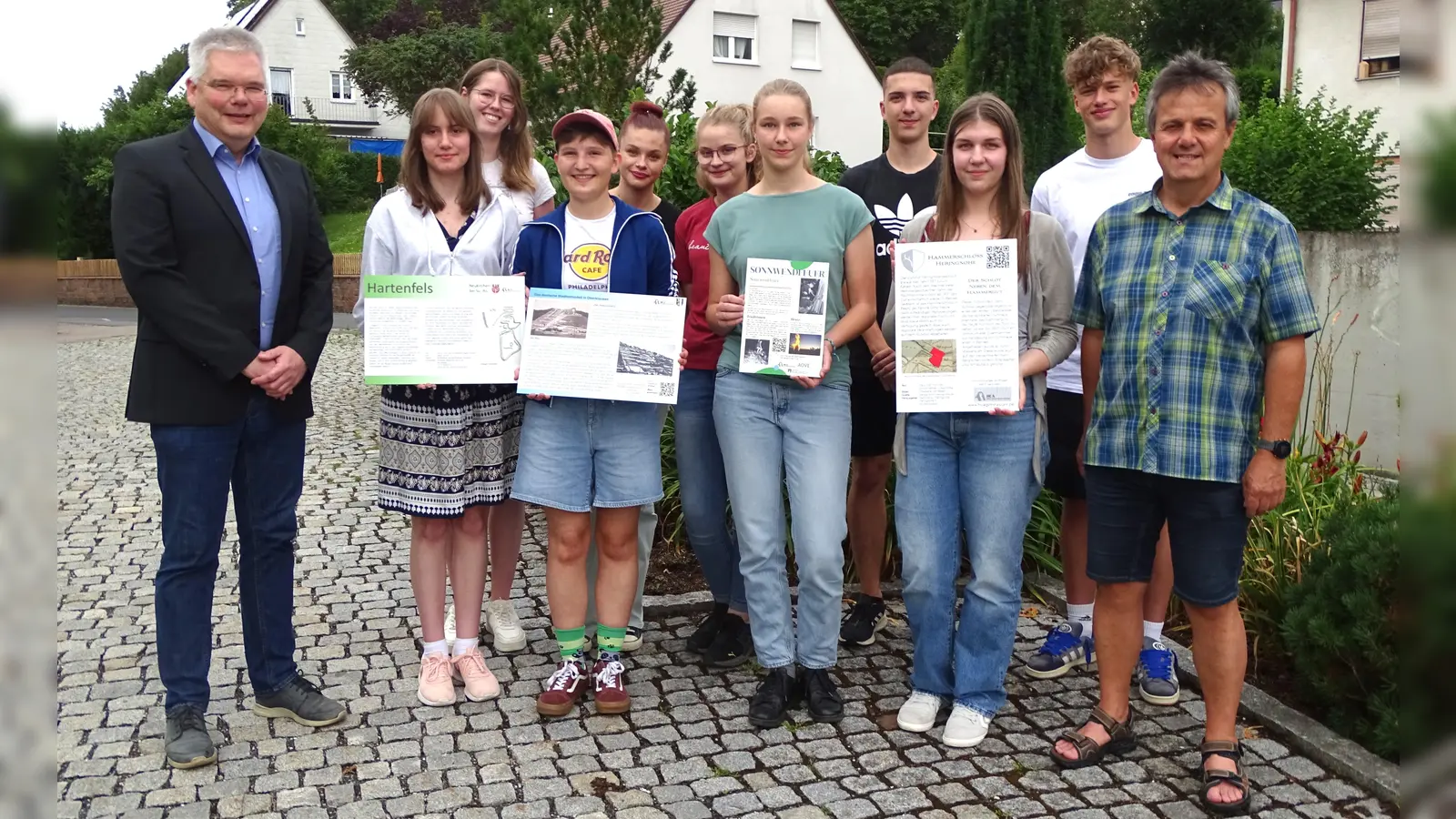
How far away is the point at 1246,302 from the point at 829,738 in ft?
6.99

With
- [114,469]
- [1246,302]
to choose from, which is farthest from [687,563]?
[114,469]

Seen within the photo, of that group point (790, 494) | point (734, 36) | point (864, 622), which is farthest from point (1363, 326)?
point (734, 36)

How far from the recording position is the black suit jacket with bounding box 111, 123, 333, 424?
3.79 m

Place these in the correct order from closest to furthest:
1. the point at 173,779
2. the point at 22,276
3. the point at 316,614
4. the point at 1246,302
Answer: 1. the point at 22,276
2. the point at 1246,302
3. the point at 173,779
4. the point at 316,614

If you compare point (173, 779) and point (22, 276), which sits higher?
point (22, 276)

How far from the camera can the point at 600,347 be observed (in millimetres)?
4309

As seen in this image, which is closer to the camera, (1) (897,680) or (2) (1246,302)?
(2) (1246,302)

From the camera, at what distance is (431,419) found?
4.39m

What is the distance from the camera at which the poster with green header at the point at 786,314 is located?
13.7 feet

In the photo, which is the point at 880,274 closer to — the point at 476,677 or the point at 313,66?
the point at 476,677

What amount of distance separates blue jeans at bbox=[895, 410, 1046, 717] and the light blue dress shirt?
2.38 m

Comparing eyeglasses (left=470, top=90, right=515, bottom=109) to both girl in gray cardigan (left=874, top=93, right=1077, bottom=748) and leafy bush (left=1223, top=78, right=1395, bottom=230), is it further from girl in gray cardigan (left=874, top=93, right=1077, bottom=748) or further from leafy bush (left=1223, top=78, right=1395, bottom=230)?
leafy bush (left=1223, top=78, right=1395, bottom=230)

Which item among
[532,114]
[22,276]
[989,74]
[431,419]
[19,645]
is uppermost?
[989,74]

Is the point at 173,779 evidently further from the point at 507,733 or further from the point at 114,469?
the point at 114,469
